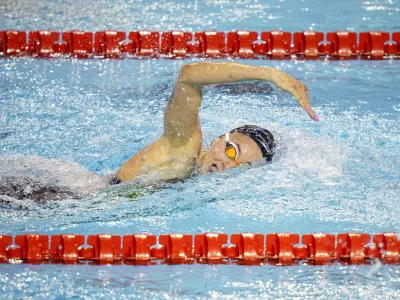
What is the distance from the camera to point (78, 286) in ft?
10.3

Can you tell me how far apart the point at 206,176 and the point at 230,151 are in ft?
1.08

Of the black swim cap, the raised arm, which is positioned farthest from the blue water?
the raised arm

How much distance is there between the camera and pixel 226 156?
3623 mm

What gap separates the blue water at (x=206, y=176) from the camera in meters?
3.21

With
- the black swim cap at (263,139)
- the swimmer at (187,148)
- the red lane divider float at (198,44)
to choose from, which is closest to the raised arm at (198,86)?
the swimmer at (187,148)

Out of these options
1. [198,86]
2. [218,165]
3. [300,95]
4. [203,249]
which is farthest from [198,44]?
[300,95]

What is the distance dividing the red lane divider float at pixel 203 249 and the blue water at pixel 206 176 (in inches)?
2.5

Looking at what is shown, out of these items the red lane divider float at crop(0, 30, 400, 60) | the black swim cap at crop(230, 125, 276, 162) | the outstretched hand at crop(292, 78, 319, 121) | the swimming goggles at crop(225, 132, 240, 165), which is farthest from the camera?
the red lane divider float at crop(0, 30, 400, 60)

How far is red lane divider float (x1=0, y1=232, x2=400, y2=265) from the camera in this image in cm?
336

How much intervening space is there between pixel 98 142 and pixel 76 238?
3.82 ft

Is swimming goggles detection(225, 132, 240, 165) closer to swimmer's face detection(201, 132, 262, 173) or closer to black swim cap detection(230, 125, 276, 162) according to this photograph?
swimmer's face detection(201, 132, 262, 173)

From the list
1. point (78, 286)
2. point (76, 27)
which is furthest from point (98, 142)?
point (76, 27)

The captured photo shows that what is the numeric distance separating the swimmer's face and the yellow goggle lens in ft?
0.06

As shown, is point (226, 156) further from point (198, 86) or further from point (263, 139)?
point (198, 86)
